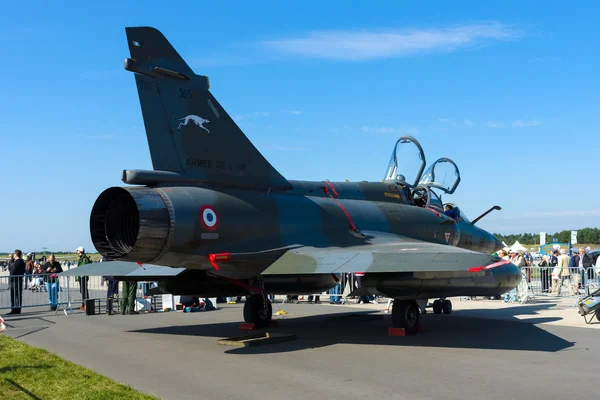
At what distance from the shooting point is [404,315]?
35.7 ft

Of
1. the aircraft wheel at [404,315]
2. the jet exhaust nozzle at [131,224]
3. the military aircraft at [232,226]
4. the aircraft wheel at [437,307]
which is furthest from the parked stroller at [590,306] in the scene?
the jet exhaust nozzle at [131,224]

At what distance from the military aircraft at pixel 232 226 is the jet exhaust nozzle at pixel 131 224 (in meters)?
0.02

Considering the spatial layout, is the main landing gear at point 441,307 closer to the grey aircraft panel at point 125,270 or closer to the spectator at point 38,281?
the grey aircraft panel at point 125,270

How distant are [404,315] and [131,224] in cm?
502

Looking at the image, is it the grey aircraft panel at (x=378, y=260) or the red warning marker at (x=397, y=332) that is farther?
the red warning marker at (x=397, y=332)

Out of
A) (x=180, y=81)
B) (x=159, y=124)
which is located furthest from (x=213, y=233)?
(x=180, y=81)

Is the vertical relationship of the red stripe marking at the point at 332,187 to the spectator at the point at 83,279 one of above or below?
above

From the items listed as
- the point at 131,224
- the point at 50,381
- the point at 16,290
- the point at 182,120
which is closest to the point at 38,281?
the point at 16,290

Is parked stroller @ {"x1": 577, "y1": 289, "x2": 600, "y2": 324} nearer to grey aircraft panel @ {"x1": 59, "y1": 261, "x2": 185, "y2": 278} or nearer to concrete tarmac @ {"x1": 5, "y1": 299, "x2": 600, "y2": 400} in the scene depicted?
concrete tarmac @ {"x1": 5, "y1": 299, "x2": 600, "y2": 400}

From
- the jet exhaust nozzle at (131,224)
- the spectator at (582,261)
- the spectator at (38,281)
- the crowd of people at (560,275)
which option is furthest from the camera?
the spectator at (582,261)

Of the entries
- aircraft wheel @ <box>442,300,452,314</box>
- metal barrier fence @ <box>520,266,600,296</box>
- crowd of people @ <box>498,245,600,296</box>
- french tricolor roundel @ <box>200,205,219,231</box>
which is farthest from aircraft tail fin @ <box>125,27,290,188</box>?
metal barrier fence @ <box>520,266,600,296</box>

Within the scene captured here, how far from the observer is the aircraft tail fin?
9672 mm

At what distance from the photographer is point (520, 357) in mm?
8430

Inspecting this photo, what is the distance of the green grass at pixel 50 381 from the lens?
6190 millimetres
